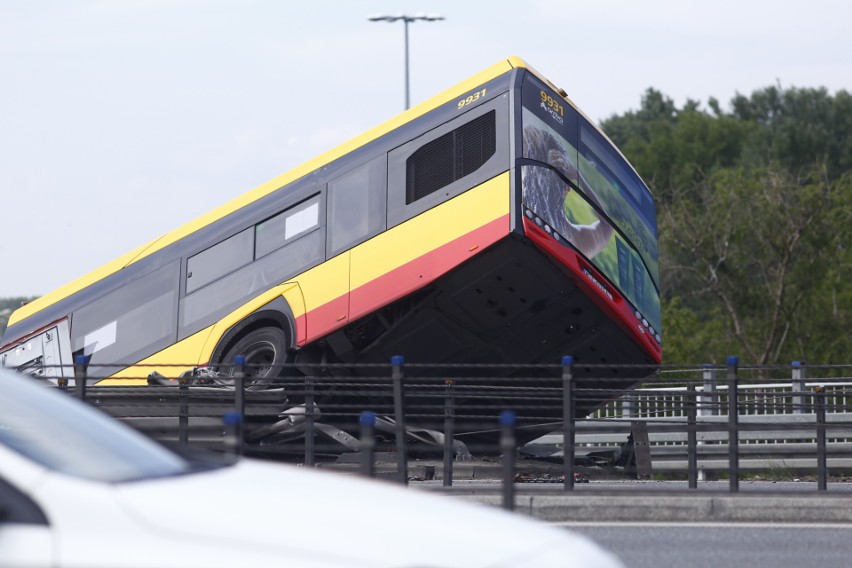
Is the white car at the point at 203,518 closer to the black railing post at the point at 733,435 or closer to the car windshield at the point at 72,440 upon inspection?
the car windshield at the point at 72,440

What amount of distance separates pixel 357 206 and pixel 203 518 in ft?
39.4

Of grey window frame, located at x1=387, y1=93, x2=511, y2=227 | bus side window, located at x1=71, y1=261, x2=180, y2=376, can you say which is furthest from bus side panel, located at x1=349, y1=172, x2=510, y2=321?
bus side window, located at x1=71, y1=261, x2=180, y2=376

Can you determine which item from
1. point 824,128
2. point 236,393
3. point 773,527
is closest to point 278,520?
point 773,527

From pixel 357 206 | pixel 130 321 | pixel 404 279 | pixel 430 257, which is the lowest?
pixel 130 321

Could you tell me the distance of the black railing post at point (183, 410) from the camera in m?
15.3

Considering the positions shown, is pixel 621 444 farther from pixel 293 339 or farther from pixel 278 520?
Result: pixel 278 520

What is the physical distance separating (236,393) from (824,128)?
62204 mm

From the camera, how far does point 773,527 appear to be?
403 inches

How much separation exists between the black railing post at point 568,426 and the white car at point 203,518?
768cm

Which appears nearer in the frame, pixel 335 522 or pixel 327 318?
pixel 335 522

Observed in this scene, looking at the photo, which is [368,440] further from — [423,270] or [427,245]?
[427,245]

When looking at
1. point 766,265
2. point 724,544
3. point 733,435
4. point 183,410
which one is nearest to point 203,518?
point 724,544

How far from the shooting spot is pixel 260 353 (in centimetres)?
1623

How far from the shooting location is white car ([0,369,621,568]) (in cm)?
383
